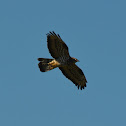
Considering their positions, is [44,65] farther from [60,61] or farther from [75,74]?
[75,74]

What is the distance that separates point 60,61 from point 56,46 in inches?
33.6

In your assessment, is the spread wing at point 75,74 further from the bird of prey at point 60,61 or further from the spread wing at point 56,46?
the spread wing at point 56,46

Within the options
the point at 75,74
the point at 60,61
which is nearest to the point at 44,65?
the point at 60,61

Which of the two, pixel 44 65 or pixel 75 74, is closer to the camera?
pixel 44 65

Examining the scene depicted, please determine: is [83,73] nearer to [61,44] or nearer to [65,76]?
[65,76]

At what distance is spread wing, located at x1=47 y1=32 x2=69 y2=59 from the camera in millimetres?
19820

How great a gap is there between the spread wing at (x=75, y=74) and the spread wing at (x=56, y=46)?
3.79ft

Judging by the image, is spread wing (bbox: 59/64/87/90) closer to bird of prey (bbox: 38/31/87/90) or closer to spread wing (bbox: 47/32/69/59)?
bird of prey (bbox: 38/31/87/90)

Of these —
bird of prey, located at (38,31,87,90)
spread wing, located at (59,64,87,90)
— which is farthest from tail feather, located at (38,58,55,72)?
spread wing, located at (59,64,87,90)

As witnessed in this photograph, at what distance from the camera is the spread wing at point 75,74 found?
21330 millimetres

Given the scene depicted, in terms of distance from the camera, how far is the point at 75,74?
71.4 ft

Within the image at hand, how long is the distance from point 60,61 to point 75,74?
5.59ft

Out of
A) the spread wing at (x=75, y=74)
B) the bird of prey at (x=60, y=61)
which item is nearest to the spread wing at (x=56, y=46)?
the bird of prey at (x=60, y=61)

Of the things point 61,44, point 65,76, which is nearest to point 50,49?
point 61,44
